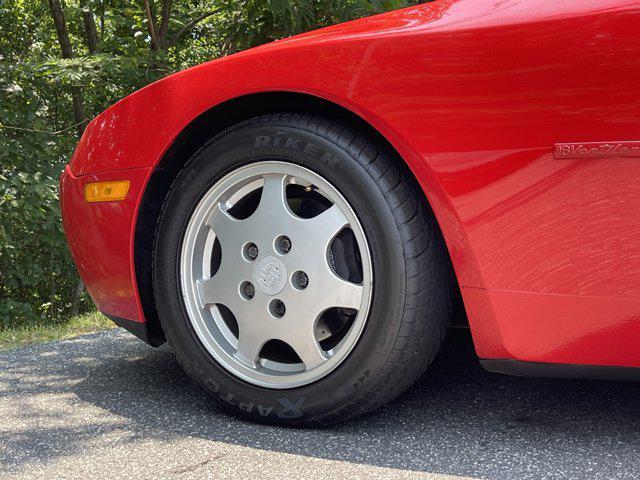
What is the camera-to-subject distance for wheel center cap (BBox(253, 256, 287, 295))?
84.8 inches

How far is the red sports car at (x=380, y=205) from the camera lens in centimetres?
180

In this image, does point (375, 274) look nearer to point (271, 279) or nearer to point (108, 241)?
point (271, 279)

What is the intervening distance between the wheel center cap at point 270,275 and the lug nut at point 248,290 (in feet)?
0.12

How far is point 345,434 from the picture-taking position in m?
2.13

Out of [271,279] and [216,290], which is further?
[216,290]

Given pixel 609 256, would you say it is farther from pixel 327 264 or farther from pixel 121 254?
pixel 121 254

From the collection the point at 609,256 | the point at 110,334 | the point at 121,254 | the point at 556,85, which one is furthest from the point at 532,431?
the point at 110,334

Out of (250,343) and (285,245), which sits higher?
(285,245)

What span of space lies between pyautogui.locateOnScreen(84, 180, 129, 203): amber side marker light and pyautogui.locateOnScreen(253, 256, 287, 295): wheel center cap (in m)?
0.54

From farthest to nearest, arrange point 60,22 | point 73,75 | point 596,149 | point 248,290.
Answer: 1. point 60,22
2. point 73,75
3. point 248,290
4. point 596,149

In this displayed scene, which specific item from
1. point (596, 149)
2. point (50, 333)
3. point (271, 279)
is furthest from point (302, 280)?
point (50, 333)

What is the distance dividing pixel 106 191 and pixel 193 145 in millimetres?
323

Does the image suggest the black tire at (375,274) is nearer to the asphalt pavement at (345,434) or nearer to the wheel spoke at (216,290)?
the asphalt pavement at (345,434)

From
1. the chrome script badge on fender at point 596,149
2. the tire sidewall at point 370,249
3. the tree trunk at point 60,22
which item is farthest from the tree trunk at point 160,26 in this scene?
the chrome script badge on fender at point 596,149
